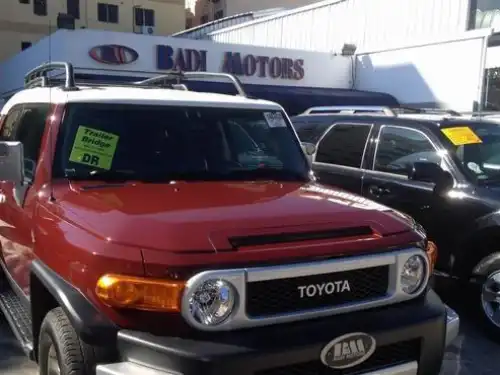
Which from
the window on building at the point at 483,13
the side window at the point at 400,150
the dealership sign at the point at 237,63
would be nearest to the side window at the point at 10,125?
the side window at the point at 400,150

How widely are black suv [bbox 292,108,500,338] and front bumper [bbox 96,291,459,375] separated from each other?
1.86 metres

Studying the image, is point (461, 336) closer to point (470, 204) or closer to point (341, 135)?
point (470, 204)

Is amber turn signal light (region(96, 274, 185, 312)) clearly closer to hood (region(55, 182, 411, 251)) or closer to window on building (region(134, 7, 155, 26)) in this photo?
hood (region(55, 182, 411, 251))

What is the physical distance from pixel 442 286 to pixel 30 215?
4.03 m

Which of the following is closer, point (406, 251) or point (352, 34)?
point (406, 251)

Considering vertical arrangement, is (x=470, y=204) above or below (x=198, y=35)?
below

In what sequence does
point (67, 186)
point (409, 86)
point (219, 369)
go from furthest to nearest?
point (409, 86), point (67, 186), point (219, 369)

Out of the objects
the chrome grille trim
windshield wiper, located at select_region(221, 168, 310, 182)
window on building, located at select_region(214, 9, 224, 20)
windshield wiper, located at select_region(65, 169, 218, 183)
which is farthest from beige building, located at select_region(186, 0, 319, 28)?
the chrome grille trim

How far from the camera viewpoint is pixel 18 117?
14.6 feet

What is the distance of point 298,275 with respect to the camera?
2.49 meters

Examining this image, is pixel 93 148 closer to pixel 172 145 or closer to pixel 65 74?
pixel 172 145

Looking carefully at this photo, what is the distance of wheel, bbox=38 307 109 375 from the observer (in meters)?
2.43

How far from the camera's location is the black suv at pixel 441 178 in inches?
181

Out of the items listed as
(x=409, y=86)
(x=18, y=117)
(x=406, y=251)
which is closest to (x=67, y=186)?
(x=18, y=117)
